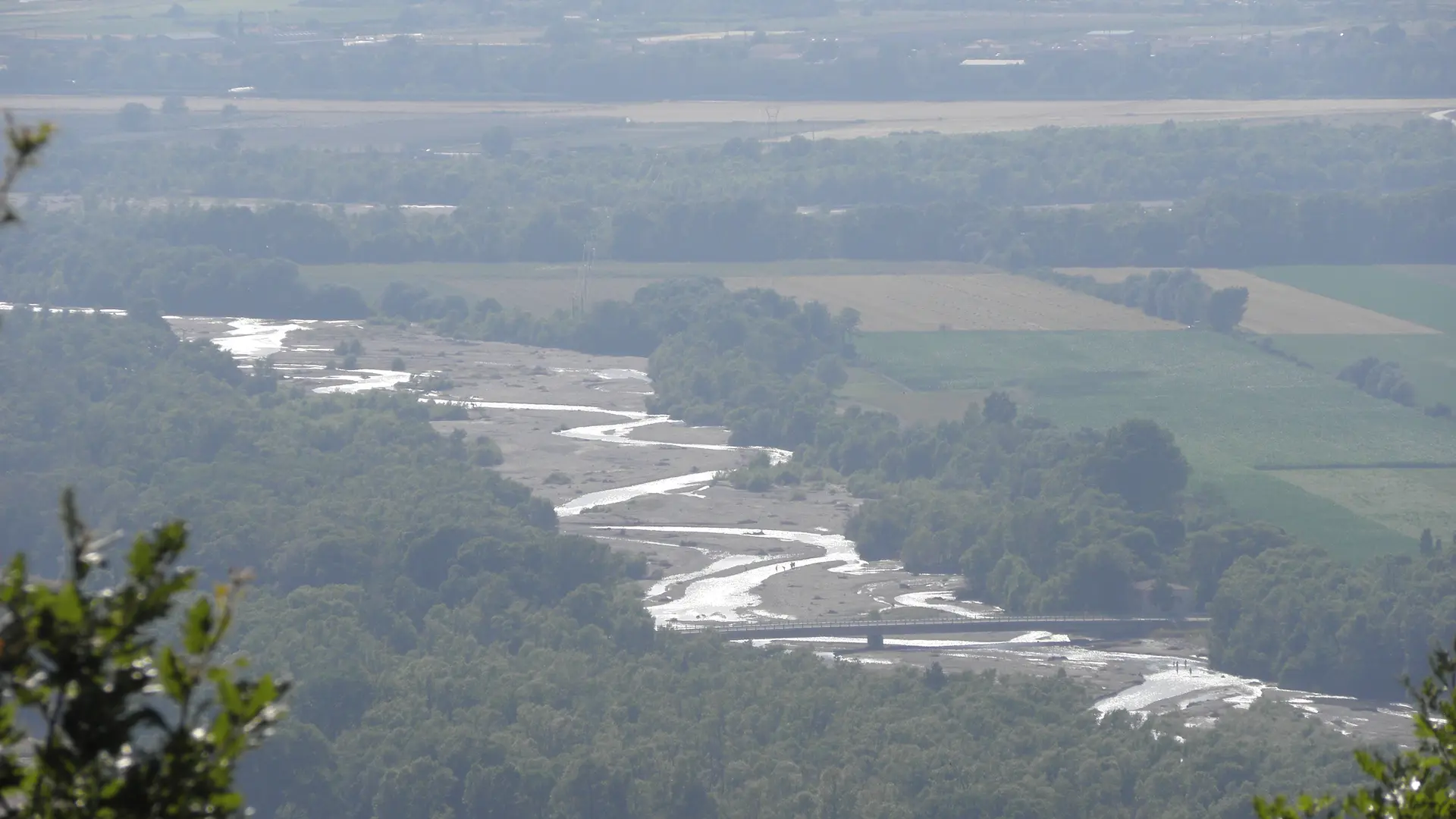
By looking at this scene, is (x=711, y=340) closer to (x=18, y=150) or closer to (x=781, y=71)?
(x=781, y=71)

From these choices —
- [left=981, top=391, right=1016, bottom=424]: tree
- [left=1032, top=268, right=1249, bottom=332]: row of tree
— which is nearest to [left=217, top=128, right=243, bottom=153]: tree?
[left=1032, top=268, right=1249, bottom=332]: row of tree

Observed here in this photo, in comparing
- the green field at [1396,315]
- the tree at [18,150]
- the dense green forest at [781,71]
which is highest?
the dense green forest at [781,71]

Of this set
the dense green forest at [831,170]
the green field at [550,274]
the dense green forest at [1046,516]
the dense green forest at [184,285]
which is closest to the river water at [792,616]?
the dense green forest at [1046,516]

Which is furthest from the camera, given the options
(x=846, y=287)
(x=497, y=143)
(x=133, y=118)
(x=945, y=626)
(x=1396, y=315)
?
(x=133, y=118)

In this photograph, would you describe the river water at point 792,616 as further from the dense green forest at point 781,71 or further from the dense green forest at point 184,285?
the dense green forest at point 781,71

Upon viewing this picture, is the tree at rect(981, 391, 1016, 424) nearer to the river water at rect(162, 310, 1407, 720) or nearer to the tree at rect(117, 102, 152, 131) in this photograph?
the river water at rect(162, 310, 1407, 720)

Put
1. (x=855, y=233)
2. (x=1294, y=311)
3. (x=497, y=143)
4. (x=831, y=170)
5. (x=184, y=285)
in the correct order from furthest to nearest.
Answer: (x=497, y=143), (x=831, y=170), (x=855, y=233), (x=184, y=285), (x=1294, y=311)

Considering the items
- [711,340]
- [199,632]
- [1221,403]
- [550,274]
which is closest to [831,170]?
[550,274]
